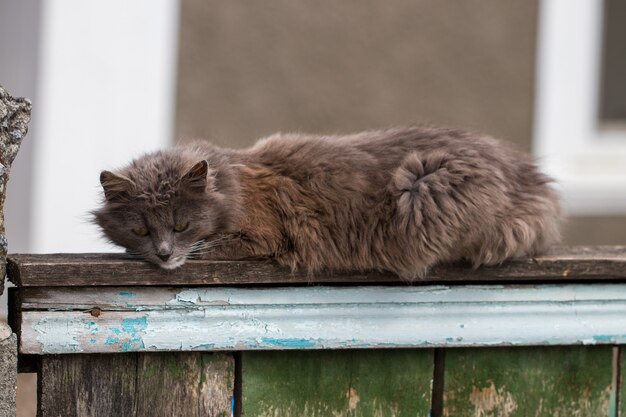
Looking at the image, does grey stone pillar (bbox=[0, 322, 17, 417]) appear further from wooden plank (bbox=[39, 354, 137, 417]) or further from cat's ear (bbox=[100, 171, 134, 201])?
cat's ear (bbox=[100, 171, 134, 201])

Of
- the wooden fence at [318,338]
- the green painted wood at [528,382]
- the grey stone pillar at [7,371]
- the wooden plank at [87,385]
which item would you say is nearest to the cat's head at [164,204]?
the wooden fence at [318,338]

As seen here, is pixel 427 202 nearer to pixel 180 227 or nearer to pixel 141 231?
pixel 180 227

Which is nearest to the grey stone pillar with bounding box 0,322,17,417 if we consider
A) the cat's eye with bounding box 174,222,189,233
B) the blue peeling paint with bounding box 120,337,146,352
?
the blue peeling paint with bounding box 120,337,146,352

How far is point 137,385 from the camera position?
232 cm

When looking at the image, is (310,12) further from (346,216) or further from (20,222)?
(346,216)

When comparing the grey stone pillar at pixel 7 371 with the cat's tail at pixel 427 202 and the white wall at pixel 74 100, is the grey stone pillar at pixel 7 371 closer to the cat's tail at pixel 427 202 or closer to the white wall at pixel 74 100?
the cat's tail at pixel 427 202

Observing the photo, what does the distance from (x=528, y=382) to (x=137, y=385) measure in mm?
985

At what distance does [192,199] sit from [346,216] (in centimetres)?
45

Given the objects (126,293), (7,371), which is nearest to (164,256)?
(126,293)

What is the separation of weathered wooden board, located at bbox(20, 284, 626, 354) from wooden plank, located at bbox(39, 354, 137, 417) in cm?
5

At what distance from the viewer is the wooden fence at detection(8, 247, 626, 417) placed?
226cm

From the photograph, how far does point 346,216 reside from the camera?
2881 millimetres

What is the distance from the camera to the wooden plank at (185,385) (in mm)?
2326

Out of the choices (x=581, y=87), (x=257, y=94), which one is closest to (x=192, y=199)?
(x=257, y=94)
